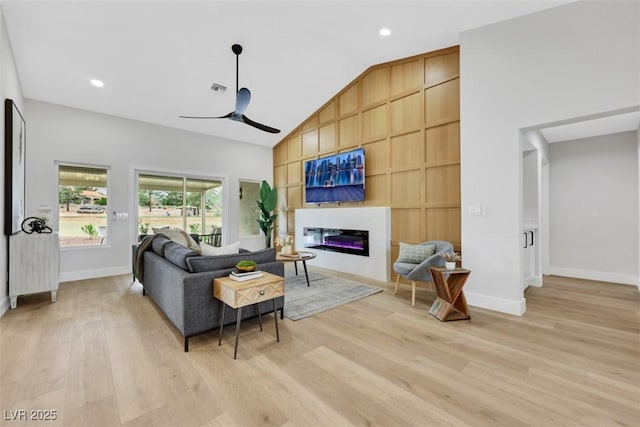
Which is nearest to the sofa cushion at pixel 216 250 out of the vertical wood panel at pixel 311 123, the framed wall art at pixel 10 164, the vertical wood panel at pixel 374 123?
the framed wall art at pixel 10 164

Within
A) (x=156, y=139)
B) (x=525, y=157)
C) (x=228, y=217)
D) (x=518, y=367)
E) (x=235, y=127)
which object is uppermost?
(x=235, y=127)

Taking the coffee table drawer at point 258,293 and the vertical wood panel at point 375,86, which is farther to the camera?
the vertical wood panel at point 375,86

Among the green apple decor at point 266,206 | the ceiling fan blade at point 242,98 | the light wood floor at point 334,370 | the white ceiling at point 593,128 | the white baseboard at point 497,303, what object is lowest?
the light wood floor at point 334,370

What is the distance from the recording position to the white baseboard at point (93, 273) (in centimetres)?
456

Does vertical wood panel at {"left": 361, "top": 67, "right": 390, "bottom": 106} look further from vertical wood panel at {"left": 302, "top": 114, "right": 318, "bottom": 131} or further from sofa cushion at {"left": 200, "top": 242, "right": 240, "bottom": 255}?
sofa cushion at {"left": 200, "top": 242, "right": 240, "bottom": 255}

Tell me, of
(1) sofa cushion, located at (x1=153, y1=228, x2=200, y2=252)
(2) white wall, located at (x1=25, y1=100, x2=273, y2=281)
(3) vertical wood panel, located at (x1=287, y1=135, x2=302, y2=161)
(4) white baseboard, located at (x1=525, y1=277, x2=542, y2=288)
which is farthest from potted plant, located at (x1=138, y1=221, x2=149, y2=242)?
(4) white baseboard, located at (x1=525, y1=277, x2=542, y2=288)

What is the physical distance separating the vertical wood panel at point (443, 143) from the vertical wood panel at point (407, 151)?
145 millimetres

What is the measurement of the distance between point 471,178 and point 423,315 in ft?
5.92

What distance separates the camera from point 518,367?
6.70ft

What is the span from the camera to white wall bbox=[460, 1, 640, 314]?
256 cm

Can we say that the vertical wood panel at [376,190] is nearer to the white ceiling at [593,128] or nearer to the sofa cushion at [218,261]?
the white ceiling at [593,128]

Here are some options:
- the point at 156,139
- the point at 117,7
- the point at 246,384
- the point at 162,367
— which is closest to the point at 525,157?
the point at 246,384

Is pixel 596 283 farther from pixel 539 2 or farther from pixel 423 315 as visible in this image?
pixel 539 2

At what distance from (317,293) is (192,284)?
1942 mm
